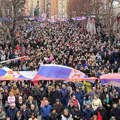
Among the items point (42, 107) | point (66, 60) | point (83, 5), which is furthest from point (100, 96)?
point (83, 5)

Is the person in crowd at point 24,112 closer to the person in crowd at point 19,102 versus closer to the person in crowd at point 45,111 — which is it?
the person in crowd at point 45,111

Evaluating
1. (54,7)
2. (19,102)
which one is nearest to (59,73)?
(19,102)

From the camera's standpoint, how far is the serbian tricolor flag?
1572 centimetres

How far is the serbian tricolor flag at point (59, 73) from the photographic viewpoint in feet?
51.6

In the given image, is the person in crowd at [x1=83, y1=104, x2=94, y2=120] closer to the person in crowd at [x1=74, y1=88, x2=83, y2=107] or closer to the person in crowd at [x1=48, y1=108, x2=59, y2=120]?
the person in crowd at [x1=48, y1=108, x2=59, y2=120]

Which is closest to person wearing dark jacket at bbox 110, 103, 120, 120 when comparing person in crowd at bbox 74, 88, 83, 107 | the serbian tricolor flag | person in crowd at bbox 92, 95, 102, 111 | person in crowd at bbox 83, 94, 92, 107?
person in crowd at bbox 92, 95, 102, 111

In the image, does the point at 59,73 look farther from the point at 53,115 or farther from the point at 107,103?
the point at 53,115

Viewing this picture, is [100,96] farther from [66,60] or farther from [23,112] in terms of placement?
[66,60]

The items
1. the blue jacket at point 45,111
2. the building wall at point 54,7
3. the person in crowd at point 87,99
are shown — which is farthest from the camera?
the building wall at point 54,7

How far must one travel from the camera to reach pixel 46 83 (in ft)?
60.3

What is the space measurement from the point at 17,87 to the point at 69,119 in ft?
13.2

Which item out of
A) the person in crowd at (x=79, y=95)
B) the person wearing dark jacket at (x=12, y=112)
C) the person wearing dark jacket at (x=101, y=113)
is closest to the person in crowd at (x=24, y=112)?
the person wearing dark jacket at (x=12, y=112)

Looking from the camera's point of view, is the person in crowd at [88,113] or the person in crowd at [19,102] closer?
the person in crowd at [88,113]

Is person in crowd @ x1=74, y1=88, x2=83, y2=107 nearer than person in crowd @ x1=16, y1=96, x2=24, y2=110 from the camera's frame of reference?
No
